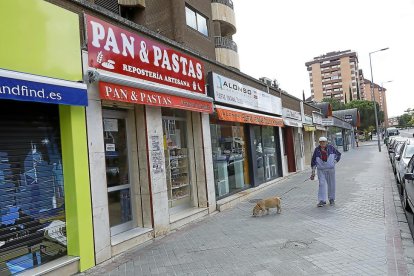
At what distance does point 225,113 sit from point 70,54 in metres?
5.58

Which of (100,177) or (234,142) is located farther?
(234,142)

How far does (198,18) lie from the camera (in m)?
21.5

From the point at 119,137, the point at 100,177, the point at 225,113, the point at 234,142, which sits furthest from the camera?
the point at 234,142

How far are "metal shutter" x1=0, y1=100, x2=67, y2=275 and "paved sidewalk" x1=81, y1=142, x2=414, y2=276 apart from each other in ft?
2.99

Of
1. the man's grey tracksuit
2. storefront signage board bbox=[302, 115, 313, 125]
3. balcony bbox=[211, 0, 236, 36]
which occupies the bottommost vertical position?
the man's grey tracksuit

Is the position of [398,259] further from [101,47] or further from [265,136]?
[265,136]

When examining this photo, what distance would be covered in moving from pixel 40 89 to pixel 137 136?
9.13 feet

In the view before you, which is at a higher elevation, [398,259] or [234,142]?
[234,142]

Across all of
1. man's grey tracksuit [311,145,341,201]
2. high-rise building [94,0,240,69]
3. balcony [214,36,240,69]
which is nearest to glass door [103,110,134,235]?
man's grey tracksuit [311,145,341,201]

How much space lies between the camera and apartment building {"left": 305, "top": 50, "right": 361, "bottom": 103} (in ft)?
429

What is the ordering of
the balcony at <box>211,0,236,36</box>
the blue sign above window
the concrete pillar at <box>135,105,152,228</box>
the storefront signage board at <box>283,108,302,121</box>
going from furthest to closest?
the balcony at <box>211,0,236,36</box>
the storefront signage board at <box>283,108,302,121</box>
the concrete pillar at <box>135,105,152,228</box>
the blue sign above window

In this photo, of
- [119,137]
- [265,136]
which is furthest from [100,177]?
[265,136]

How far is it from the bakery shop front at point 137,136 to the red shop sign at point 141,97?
16mm

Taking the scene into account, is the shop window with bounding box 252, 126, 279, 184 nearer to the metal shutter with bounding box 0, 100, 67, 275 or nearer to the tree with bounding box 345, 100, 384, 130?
the metal shutter with bounding box 0, 100, 67, 275
